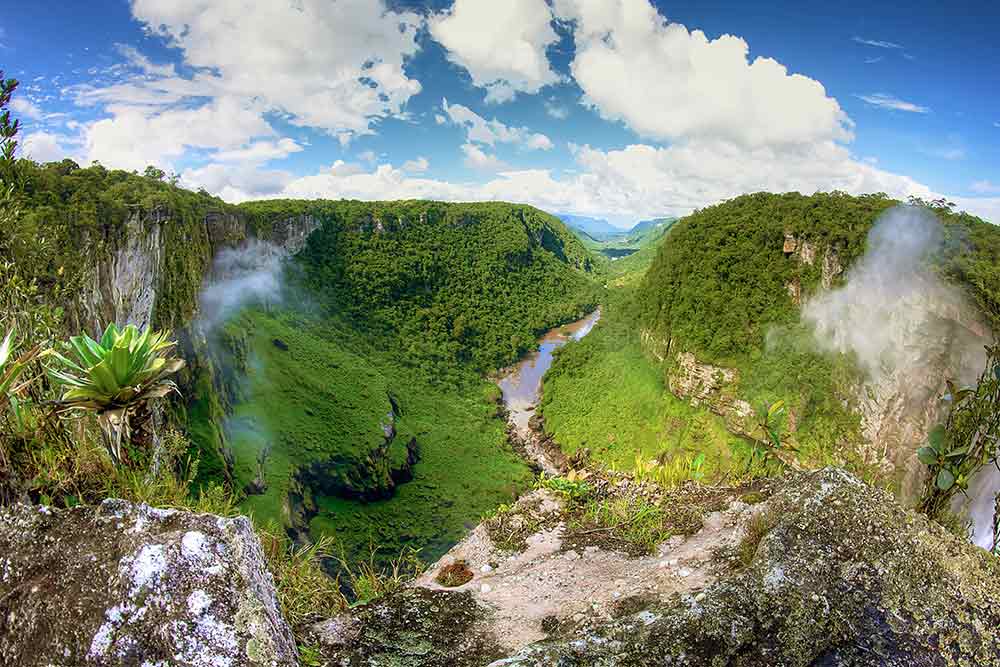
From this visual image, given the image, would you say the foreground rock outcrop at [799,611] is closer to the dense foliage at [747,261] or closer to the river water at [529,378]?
the dense foliage at [747,261]

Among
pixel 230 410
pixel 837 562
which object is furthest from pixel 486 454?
pixel 837 562

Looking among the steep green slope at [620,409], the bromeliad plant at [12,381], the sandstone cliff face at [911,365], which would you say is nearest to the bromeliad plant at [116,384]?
the bromeliad plant at [12,381]

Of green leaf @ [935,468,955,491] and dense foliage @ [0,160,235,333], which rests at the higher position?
dense foliage @ [0,160,235,333]

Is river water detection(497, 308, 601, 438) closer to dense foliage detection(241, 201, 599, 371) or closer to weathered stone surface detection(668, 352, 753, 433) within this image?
dense foliage detection(241, 201, 599, 371)

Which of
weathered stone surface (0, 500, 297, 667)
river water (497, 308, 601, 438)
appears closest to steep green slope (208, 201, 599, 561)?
river water (497, 308, 601, 438)

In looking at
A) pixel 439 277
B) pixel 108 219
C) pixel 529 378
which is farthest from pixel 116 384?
pixel 439 277
